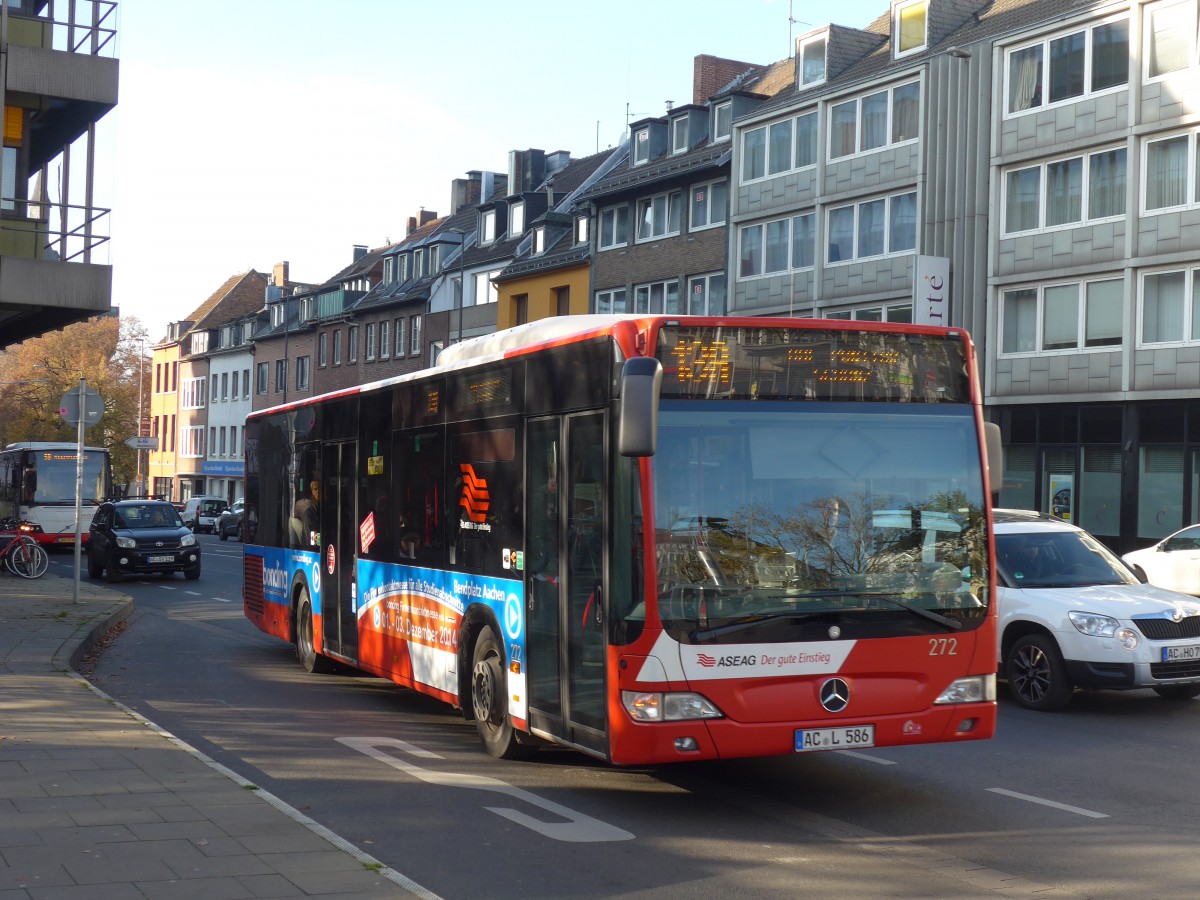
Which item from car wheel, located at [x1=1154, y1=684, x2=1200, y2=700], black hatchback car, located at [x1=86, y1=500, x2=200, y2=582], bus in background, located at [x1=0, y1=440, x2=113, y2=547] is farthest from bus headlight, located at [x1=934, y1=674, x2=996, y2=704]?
bus in background, located at [x1=0, y1=440, x2=113, y2=547]

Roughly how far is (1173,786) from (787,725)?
2.91 metres

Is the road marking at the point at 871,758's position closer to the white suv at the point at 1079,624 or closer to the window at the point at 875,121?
the white suv at the point at 1079,624

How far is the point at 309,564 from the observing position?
594 inches

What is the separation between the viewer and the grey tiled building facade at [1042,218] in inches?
1253

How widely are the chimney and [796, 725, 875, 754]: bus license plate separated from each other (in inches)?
1892

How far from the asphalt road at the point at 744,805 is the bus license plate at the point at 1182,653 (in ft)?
1.66

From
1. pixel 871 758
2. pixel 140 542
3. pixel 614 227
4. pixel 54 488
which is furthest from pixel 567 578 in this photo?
pixel 614 227

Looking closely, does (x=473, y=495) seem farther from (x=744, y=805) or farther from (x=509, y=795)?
(x=744, y=805)

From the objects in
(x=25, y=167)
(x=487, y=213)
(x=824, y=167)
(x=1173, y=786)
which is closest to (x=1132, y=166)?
(x=824, y=167)

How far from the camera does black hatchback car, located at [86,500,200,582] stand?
104 ft

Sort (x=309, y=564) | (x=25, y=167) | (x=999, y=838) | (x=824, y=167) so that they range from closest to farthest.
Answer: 1. (x=999, y=838)
2. (x=309, y=564)
3. (x=25, y=167)
4. (x=824, y=167)

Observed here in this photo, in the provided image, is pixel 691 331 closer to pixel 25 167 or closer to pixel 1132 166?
pixel 25 167

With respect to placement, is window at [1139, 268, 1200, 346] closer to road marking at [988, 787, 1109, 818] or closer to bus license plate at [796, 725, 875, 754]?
road marking at [988, 787, 1109, 818]

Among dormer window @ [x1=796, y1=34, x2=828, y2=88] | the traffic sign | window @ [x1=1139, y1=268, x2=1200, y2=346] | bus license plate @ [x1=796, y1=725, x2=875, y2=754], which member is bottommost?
bus license plate @ [x1=796, y1=725, x2=875, y2=754]
